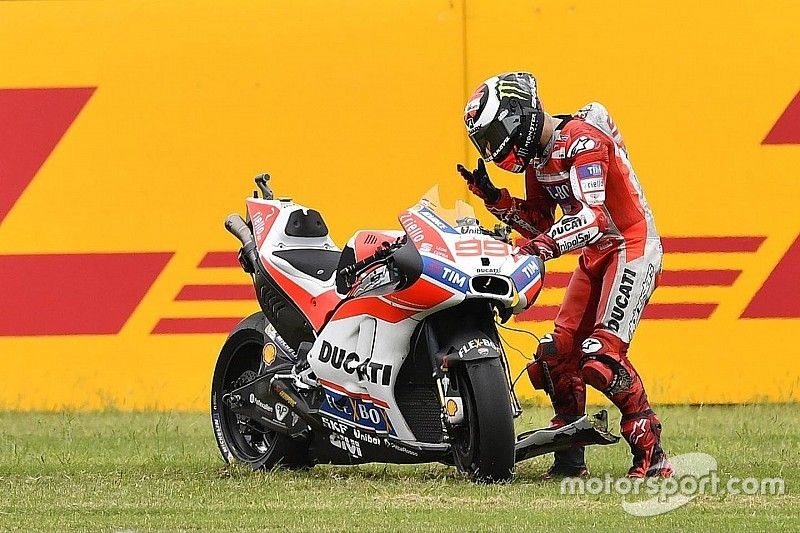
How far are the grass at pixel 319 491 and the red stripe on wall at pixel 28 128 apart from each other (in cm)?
173

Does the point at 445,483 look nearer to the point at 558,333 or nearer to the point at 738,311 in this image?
the point at 558,333

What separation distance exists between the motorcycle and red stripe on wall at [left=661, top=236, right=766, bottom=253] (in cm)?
328

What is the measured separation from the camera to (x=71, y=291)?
1087cm

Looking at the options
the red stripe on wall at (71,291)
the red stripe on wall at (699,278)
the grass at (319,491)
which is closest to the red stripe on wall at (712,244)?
the red stripe on wall at (699,278)

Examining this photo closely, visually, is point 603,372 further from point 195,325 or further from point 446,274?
point 195,325

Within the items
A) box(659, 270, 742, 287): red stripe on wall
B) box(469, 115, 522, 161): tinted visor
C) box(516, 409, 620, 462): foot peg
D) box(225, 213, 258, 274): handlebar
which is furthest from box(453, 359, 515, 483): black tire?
box(659, 270, 742, 287): red stripe on wall

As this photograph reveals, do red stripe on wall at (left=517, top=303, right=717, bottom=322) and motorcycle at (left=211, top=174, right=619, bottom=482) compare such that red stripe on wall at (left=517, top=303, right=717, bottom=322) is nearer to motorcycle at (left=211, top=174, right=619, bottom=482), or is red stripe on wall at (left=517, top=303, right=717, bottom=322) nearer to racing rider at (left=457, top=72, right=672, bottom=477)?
racing rider at (left=457, top=72, right=672, bottom=477)

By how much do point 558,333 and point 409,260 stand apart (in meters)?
1.29

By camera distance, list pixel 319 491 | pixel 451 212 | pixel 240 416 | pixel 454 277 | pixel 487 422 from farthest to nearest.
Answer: pixel 240 416 < pixel 451 212 < pixel 319 491 < pixel 454 277 < pixel 487 422

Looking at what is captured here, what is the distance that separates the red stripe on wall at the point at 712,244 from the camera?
1077 cm

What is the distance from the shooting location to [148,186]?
11.0 m

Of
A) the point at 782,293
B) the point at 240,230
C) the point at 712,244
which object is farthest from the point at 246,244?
the point at 782,293

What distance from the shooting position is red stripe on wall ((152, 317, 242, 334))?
35.8ft

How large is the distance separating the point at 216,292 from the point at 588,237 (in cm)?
405
